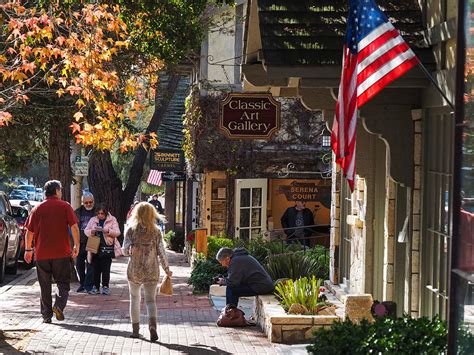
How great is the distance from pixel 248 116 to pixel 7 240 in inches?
238

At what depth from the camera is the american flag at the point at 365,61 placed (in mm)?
8172

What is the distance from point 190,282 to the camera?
1902cm

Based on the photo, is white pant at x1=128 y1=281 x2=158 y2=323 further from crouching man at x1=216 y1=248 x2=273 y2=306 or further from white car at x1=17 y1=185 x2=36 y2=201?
white car at x1=17 y1=185 x2=36 y2=201

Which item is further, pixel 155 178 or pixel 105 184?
pixel 155 178

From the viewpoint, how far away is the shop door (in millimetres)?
25812

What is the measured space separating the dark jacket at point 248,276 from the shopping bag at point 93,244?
4.50 meters

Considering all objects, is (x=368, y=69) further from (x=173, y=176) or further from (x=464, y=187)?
(x=173, y=176)

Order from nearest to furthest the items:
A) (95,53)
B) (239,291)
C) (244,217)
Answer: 1. (239,291)
2. (95,53)
3. (244,217)

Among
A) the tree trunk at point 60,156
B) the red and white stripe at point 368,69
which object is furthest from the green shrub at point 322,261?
the red and white stripe at point 368,69

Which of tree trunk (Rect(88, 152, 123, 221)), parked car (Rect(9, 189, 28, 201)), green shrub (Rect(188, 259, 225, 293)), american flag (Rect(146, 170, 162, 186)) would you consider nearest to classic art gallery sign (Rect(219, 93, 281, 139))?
green shrub (Rect(188, 259, 225, 293))

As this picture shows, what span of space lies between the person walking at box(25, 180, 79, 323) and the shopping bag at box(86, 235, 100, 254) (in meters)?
4.17

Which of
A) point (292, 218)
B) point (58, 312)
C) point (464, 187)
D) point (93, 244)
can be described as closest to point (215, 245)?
point (292, 218)

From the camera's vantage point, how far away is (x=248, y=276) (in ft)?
45.2

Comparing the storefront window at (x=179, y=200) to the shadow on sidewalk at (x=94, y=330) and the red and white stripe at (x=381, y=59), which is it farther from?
the red and white stripe at (x=381, y=59)
